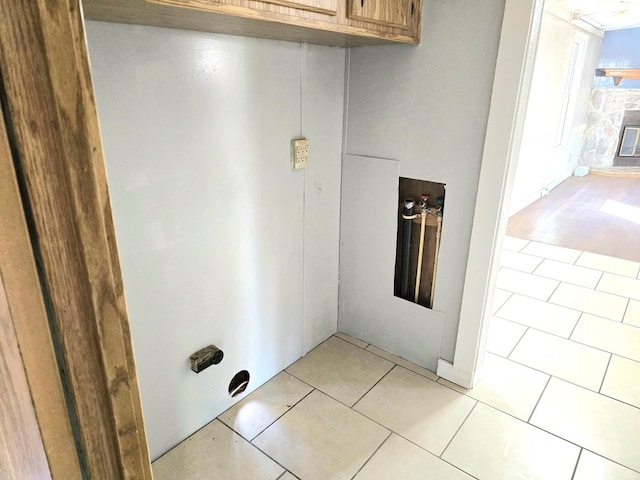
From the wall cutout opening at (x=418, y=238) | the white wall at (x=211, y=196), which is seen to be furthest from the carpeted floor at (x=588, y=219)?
the white wall at (x=211, y=196)

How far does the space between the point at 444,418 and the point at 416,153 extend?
118 cm

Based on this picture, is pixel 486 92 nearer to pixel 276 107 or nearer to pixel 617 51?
pixel 276 107

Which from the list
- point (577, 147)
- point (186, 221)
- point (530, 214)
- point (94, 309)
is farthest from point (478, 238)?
point (577, 147)

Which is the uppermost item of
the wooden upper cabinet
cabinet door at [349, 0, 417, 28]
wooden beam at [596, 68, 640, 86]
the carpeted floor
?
wooden beam at [596, 68, 640, 86]

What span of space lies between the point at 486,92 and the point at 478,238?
1.94 ft

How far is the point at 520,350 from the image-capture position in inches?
92.7

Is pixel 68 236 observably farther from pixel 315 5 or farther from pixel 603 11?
pixel 603 11

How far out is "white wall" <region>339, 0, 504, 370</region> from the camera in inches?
66.3

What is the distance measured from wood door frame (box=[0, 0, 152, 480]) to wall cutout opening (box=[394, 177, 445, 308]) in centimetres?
165

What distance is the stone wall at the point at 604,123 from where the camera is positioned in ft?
22.3

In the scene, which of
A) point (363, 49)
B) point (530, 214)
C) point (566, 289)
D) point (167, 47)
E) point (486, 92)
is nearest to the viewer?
point (167, 47)

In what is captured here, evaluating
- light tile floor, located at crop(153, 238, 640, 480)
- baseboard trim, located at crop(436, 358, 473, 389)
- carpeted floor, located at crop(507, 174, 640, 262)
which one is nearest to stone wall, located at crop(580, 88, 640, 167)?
carpeted floor, located at crop(507, 174, 640, 262)

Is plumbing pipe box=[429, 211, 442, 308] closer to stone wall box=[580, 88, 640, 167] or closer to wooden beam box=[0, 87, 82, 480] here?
wooden beam box=[0, 87, 82, 480]

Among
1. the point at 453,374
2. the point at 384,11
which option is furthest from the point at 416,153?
the point at 453,374
